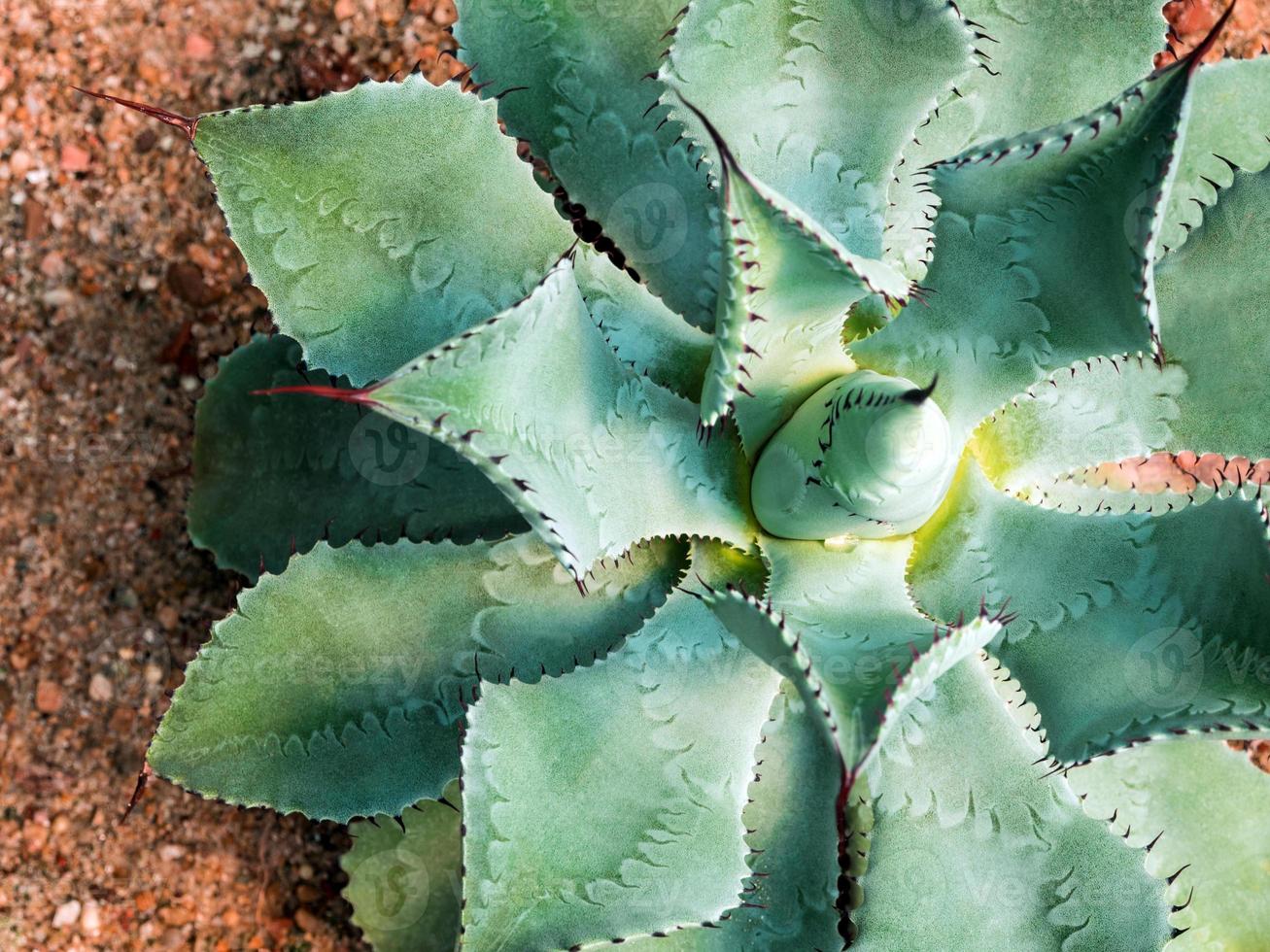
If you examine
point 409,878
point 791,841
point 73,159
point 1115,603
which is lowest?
point 409,878

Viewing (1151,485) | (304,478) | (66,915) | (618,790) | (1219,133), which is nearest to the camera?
(618,790)

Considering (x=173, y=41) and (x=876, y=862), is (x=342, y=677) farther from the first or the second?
(x=173, y=41)

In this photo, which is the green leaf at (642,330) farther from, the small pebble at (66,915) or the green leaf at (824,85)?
the small pebble at (66,915)

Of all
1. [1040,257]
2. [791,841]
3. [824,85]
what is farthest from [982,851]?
[824,85]

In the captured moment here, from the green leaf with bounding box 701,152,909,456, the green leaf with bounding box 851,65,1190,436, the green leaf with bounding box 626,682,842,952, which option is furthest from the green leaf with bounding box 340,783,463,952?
the green leaf with bounding box 851,65,1190,436

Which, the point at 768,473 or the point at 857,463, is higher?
the point at 857,463

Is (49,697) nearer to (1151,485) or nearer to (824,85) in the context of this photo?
(824,85)
